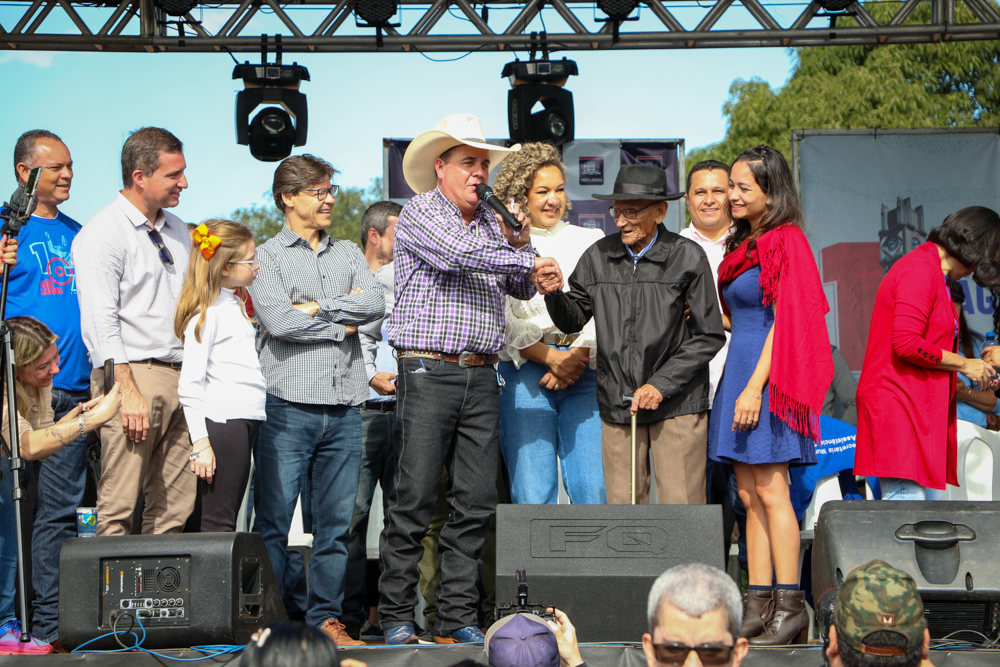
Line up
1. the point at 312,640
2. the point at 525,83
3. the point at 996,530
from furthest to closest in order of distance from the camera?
1. the point at 525,83
2. the point at 996,530
3. the point at 312,640

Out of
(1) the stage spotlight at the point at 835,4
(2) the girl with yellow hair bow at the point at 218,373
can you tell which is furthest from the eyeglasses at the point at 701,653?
(1) the stage spotlight at the point at 835,4

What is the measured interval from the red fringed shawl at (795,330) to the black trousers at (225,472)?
79.5 inches

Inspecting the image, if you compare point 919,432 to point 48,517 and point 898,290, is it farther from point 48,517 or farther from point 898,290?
point 48,517

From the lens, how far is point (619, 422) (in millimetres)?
3787

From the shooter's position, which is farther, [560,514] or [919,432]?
[919,432]

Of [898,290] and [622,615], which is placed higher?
[898,290]

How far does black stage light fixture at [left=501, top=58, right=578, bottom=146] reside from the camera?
7195 mm

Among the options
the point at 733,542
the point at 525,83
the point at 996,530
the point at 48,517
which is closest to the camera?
the point at 996,530

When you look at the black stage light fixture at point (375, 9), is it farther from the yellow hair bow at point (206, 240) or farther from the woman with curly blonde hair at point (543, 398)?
the yellow hair bow at point (206, 240)

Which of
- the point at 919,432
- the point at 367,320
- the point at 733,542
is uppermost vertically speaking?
the point at 367,320

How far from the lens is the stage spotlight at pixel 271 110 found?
7.23 m

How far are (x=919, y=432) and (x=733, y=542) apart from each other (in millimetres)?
1594

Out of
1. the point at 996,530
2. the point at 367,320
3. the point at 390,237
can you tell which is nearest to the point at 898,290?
the point at 996,530

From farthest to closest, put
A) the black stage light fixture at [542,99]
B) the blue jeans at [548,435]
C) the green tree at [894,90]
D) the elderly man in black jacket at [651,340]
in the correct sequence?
the green tree at [894,90] → the black stage light fixture at [542,99] → the blue jeans at [548,435] → the elderly man in black jacket at [651,340]
